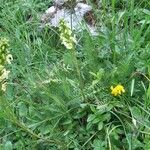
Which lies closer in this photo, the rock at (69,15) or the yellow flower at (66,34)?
the yellow flower at (66,34)

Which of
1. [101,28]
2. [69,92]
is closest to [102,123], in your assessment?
[69,92]

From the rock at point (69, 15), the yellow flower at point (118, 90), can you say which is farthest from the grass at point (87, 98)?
the rock at point (69, 15)

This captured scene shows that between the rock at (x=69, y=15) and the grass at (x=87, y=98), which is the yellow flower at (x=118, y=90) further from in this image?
the rock at (x=69, y=15)

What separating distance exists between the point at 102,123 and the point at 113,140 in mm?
105

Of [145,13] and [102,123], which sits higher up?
[145,13]

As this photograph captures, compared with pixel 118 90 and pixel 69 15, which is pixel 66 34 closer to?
pixel 118 90

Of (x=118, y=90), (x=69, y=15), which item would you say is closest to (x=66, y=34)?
(x=118, y=90)

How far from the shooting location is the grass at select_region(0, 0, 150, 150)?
2.36 m

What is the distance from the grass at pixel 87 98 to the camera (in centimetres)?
236

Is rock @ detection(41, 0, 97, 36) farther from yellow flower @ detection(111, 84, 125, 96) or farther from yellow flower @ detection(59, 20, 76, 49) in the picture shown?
yellow flower @ detection(59, 20, 76, 49)

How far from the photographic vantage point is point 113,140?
2338 millimetres

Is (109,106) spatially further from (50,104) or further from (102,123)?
(50,104)

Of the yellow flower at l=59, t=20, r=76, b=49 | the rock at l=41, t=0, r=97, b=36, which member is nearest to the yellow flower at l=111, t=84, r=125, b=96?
the yellow flower at l=59, t=20, r=76, b=49

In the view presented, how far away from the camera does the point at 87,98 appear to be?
8.20 feet
